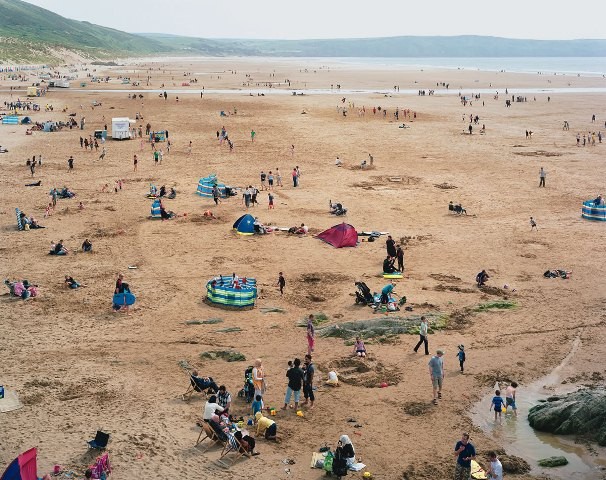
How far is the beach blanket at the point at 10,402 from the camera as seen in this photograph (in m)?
14.6

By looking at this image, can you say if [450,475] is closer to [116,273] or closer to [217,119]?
[116,273]

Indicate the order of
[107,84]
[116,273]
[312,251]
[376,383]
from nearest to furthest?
[376,383] < [116,273] < [312,251] < [107,84]

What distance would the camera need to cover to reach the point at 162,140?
55156 mm

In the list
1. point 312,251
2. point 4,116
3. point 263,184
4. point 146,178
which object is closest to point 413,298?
point 312,251

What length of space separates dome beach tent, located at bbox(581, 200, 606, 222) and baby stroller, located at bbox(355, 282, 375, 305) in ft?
53.4

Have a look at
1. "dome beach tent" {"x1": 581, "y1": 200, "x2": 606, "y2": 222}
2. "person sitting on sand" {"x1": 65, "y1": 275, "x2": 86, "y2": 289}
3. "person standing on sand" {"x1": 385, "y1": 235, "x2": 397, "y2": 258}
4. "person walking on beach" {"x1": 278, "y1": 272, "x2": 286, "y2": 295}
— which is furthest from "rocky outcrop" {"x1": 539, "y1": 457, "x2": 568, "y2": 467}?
"dome beach tent" {"x1": 581, "y1": 200, "x2": 606, "y2": 222}

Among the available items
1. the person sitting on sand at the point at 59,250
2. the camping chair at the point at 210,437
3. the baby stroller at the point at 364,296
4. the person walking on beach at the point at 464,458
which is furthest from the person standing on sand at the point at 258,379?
the person sitting on sand at the point at 59,250

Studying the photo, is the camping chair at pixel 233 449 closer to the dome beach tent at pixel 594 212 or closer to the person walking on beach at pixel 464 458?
the person walking on beach at pixel 464 458

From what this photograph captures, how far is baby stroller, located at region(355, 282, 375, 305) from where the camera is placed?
22.2 metres

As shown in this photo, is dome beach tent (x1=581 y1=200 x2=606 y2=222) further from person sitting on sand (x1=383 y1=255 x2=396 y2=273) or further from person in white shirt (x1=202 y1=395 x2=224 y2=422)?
person in white shirt (x1=202 y1=395 x2=224 y2=422)

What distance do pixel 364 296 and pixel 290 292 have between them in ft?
9.07

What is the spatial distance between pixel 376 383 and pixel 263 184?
948 inches

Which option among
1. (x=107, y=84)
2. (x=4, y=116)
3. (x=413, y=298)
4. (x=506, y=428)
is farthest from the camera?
(x=107, y=84)

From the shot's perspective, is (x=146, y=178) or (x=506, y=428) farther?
(x=146, y=178)
